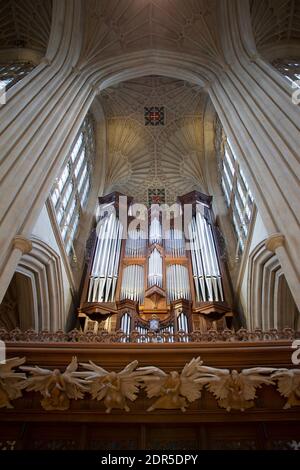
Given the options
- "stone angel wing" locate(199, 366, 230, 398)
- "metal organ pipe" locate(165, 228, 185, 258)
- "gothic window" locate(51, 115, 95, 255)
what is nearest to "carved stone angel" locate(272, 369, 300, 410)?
"stone angel wing" locate(199, 366, 230, 398)

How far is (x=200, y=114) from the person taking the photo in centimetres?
1541

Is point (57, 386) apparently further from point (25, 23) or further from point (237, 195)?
point (25, 23)

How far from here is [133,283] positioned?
36.1 feet

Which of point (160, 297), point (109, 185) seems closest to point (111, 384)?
point (160, 297)

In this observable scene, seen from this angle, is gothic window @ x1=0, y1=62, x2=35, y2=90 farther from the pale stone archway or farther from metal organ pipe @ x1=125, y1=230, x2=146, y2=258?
metal organ pipe @ x1=125, y1=230, x2=146, y2=258

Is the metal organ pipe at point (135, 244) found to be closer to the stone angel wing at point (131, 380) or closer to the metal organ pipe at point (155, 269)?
the metal organ pipe at point (155, 269)

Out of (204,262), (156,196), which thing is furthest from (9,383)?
(156,196)

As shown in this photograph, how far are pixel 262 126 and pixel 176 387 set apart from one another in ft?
18.0

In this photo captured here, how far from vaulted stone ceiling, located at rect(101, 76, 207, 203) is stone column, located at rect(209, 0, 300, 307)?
12.8ft

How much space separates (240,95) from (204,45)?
417cm

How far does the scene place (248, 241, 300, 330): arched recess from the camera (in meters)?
8.24

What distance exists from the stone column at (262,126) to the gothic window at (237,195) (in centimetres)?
209

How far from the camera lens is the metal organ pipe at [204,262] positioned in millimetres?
10133

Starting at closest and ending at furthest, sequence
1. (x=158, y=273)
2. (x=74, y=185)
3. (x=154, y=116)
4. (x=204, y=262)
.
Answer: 1. (x=158, y=273)
2. (x=204, y=262)
3. (x=74, y=185)
4. (x=154, y=116)
